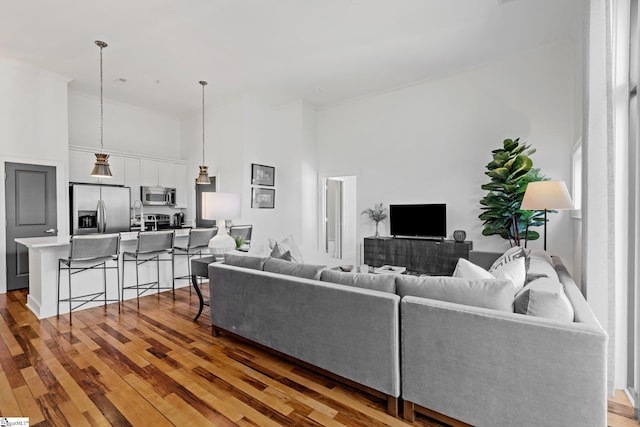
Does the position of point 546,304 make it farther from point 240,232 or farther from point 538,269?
point 240,232

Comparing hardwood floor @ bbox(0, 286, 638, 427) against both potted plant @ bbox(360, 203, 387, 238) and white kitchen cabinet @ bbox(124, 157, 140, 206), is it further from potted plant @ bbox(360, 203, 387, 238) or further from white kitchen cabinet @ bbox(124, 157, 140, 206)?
potted plant @ bbox(360, 203, 387, 238)

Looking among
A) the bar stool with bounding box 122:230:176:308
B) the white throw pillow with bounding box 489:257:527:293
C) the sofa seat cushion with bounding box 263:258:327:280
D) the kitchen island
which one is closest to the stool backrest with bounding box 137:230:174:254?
the bar stool with bounding box 122:230:176:308

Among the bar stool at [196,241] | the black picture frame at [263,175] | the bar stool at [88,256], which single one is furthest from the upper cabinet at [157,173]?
the bar stool at [88,256]

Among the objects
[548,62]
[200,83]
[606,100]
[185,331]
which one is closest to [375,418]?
[185,331]

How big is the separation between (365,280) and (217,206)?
186 cm

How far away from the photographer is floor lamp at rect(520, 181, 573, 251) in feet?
8.26

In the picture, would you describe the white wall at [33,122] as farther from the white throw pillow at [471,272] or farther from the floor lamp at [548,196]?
the floor lamp at [548,196]

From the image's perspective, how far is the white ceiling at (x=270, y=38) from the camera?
11.4 ft

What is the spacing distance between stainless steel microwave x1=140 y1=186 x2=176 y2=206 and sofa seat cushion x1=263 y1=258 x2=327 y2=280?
4898 mm

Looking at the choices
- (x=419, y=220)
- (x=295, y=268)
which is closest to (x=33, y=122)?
(x=295, y=268)

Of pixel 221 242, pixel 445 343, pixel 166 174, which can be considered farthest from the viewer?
pixel 166 174

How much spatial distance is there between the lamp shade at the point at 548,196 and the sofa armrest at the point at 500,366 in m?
1.37

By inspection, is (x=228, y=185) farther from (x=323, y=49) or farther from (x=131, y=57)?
(x=323, y=49)

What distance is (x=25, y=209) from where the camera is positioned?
4867 mm
